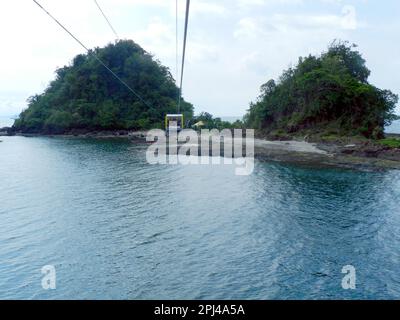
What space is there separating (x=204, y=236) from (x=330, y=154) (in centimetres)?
2855

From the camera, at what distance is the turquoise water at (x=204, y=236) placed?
44.6 feet

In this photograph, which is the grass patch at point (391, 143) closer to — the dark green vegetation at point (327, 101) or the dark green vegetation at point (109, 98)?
the dark green vegetation at point (327, 101)

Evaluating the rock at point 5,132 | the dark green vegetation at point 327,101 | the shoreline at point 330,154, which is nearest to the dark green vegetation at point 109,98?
the rock at point 5,132

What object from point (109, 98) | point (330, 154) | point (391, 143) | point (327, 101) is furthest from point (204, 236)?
point (109, 98)

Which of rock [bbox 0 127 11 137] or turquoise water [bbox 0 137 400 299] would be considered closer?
turquoise water [bbox 0 137 400 299]

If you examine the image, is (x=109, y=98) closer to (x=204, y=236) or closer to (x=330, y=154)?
(x=330, y=154)

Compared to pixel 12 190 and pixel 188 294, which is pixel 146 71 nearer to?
pixel 12 190

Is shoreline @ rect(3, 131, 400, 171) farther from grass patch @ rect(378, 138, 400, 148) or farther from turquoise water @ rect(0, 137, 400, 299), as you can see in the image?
turquoise water @ rect(0, 137, 400, 299)

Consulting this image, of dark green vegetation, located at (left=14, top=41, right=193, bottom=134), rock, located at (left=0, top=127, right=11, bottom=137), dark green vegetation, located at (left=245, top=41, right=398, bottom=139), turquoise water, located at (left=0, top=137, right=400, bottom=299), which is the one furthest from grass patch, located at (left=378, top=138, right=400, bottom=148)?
rock, located at (left=0, top=127, right=11, bottom=137)

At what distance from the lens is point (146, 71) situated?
325 feet

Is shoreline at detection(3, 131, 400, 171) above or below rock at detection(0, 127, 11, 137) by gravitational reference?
below

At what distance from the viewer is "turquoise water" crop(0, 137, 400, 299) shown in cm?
1360

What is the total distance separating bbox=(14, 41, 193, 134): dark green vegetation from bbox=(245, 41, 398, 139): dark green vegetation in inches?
1230

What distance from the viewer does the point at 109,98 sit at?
3903 inches
